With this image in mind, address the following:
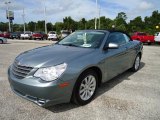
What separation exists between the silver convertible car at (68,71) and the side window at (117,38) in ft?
0.20

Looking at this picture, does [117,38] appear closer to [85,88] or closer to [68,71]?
[85,88]

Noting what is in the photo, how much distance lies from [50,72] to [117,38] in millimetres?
2679

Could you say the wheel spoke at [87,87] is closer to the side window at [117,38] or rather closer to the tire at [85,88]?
the tire at [85,88]

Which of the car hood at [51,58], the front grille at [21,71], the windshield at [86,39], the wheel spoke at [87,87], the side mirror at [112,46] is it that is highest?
the windshield at [86,39]

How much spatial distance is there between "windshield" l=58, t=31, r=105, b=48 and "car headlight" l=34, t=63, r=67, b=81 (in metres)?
1.31

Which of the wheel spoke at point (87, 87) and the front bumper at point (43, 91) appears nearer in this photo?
the front bumper at point (43, 91)

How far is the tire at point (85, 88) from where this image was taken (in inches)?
149

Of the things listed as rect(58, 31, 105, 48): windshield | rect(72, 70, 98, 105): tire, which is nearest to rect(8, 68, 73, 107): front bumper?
rect(72, 70, 98, 105): tire

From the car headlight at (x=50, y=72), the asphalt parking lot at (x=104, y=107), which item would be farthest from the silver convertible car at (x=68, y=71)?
the asphalt parking lot at (x=104, y=107)

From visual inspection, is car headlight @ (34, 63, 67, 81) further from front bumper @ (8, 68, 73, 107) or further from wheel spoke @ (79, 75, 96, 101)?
wheel spoke @ (79, 75, 96, 101)

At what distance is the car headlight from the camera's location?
340cm

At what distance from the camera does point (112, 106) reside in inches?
158

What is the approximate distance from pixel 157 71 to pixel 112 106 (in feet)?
12.0

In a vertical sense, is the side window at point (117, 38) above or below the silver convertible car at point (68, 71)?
above
